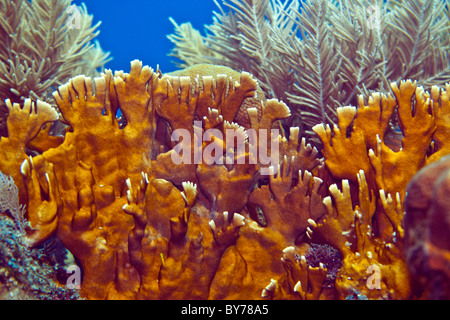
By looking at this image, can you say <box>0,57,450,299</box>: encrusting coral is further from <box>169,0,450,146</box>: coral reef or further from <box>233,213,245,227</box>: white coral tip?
<box>169,0,450,146</box>: coral reef

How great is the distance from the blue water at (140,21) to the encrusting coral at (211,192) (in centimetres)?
3934

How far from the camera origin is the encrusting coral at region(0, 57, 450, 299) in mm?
1938

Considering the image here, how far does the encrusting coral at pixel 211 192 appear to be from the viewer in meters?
1.94

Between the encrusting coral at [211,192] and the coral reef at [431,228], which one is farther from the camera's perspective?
the encrusting coral at [211,192]

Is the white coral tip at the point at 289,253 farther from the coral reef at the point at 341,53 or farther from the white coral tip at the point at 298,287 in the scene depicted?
the coral reef at the point at 341,53

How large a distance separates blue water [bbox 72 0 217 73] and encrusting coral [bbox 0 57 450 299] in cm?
3934

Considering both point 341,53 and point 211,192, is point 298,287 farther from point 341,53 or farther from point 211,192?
point 341,53

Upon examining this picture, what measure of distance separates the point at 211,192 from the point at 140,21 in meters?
45.9

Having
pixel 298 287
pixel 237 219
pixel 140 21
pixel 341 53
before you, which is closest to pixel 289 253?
pixel 298 287

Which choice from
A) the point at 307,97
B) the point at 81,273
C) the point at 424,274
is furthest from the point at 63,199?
the point at 307,97

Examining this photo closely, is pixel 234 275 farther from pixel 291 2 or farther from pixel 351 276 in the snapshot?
pixel 291 2

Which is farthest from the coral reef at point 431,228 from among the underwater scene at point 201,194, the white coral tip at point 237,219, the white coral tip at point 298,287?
the white coral tip at point 237,219

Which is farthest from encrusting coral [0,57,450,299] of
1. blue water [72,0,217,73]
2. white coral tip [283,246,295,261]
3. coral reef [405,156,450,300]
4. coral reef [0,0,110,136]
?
blue water [72,0,217,73]
